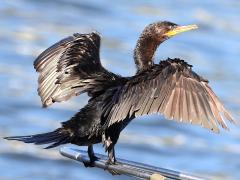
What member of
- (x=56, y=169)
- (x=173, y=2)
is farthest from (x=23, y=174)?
(x=173, y=2)

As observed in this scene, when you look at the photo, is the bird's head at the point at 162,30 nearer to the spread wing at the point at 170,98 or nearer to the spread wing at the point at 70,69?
the spread wing at the point at 70,69

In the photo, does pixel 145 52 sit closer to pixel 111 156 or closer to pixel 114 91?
pixel 114 91

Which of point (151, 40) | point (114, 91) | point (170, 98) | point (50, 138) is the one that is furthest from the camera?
point (151, 40)

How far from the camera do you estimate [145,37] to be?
761 cm

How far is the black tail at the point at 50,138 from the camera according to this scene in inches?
267

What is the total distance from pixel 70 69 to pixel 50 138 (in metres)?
0.73

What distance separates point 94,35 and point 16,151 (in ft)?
13.3

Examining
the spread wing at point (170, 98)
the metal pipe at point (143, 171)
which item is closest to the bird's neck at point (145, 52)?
the spread wing at point (170, 98)

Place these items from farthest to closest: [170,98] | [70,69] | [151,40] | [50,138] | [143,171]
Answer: [151,40] → [70,69] → [50,138] → [170,98] → [143,171]

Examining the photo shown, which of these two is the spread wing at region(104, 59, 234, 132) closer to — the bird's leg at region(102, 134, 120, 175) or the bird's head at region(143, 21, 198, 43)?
the bird's leg at region(102, 134, 120, 175)

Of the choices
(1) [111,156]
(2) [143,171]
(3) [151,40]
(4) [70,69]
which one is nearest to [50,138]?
(1) [111,156]

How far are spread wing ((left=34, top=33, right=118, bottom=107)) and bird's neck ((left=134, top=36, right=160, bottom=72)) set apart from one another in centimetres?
25

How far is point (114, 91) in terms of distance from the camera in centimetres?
703

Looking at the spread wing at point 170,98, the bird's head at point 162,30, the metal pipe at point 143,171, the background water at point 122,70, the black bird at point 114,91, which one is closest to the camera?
the metal pipe at point 143,171
